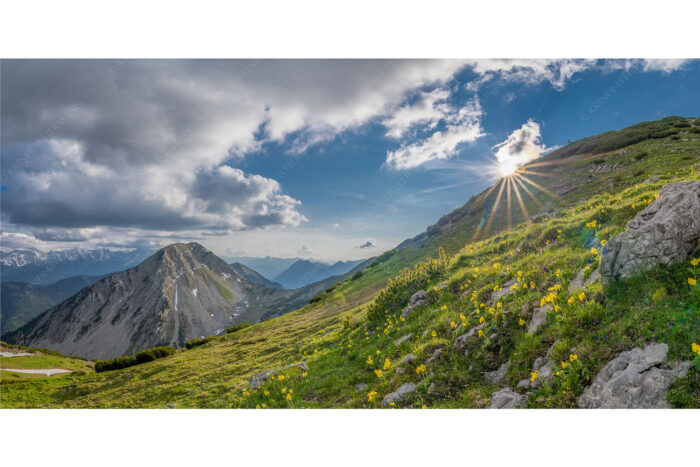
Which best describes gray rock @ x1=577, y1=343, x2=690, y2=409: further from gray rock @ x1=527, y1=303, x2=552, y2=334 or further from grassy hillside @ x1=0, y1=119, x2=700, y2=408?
gray rock @ x1=527, y1=303, x2=552, y2=334

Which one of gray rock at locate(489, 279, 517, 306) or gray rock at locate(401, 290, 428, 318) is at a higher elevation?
gray rock at locate(489, 279, 517, 306)

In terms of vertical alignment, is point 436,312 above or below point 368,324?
above

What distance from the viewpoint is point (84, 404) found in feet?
67.1

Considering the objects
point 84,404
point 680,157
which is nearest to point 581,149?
point 680,157

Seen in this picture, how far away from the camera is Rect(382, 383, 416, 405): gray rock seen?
6520 millimetres

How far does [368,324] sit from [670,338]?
448 inches

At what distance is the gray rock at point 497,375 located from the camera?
583 cm

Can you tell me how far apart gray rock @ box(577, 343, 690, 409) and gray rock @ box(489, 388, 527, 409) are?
868 millimetres

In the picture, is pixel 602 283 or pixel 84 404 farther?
pixel 84 404

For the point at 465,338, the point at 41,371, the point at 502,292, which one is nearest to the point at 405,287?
the point at 502,292

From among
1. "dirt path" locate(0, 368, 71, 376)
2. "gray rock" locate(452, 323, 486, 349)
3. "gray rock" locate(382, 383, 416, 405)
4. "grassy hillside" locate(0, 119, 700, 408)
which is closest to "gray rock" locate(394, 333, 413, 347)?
"grassy hillside" locate(0, 119, 700, 408)

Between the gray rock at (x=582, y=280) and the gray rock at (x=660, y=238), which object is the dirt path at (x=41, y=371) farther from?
the gray rock at (x=660, y=238)

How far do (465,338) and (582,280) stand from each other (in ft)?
10.2

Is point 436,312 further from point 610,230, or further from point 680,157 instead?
point 680,157
